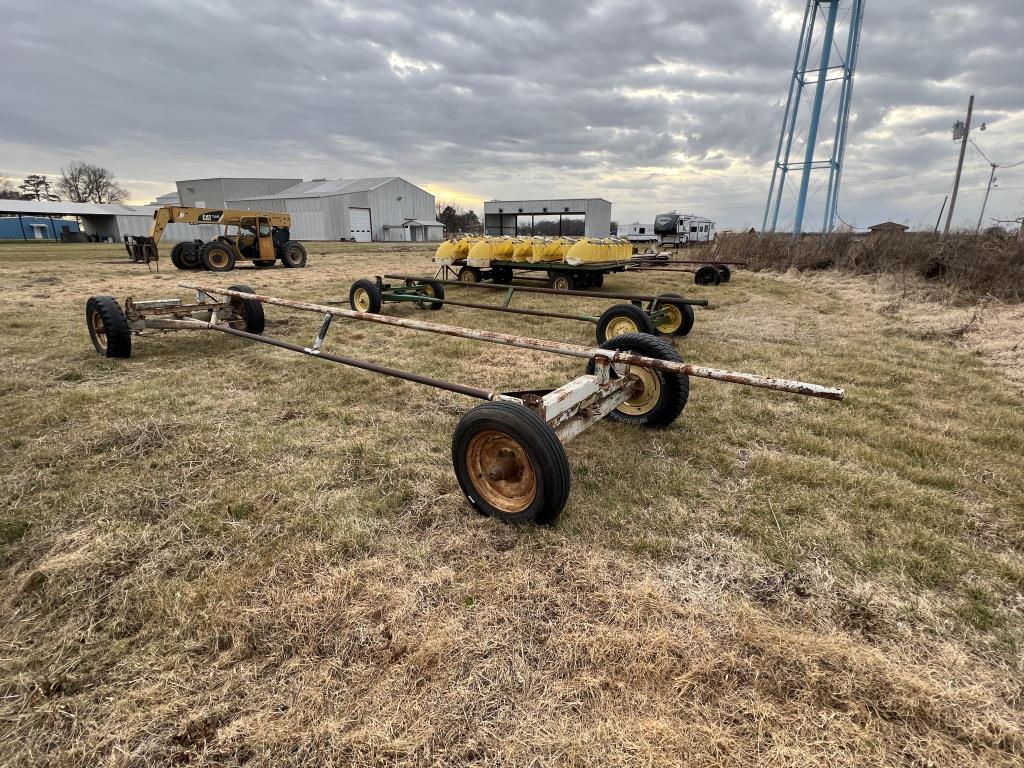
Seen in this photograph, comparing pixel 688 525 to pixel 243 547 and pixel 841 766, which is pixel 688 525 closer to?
pixel 841 766

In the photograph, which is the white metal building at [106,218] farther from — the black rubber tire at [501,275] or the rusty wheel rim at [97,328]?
the rusty wheel rim at [97,328]

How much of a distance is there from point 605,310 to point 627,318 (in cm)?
216

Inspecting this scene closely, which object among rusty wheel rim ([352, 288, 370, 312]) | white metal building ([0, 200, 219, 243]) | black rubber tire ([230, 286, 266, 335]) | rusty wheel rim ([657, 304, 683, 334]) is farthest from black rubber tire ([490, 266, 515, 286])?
white metal building ([0, 200, 219, 243])

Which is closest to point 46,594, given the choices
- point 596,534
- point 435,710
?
point 435,710

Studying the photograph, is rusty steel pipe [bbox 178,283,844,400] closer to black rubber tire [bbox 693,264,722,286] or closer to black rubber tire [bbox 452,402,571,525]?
black rubber tire [bbox 452,402,571,525]

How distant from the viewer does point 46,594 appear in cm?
223

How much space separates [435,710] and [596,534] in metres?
1.31

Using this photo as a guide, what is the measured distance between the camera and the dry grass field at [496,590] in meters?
1.66

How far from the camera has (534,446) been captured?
2490mm

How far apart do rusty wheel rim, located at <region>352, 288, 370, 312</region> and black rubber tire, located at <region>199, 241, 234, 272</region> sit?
39.5 feet

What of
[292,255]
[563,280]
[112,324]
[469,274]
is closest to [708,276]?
[563,280]

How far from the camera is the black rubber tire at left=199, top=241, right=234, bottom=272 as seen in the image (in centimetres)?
1738

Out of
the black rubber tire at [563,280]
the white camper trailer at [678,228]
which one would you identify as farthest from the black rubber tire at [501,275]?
the white camper trailer at [678,228]

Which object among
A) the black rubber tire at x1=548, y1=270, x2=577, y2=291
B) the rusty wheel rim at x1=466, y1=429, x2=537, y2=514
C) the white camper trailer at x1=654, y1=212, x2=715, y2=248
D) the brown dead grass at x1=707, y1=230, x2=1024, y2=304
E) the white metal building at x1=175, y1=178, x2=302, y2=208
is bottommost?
the rusty wheel rim at x1=466, y1=429, x2=537, y2=514
